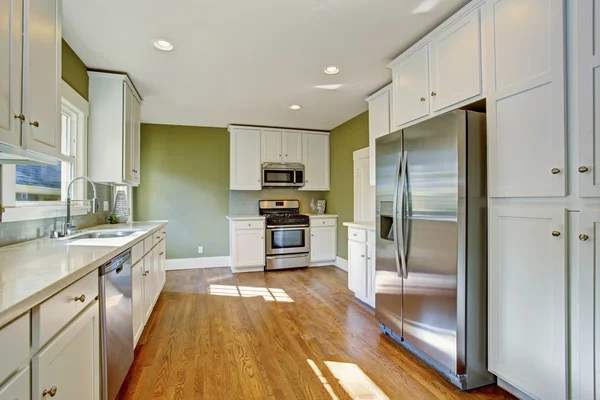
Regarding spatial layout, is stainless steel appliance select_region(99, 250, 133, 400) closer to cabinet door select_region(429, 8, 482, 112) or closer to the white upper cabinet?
cabinet door select_region(429, 8, 482, 112)

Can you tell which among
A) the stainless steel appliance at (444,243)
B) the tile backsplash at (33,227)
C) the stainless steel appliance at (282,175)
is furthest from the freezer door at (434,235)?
the stainless steel appliance at (282,175)

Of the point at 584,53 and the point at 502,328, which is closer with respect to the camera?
the point at 584,53

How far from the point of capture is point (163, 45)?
2.44 meters

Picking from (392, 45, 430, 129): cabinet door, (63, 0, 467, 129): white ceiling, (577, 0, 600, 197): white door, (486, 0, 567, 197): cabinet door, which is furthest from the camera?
(392, 45, 430, 129): cabinet door

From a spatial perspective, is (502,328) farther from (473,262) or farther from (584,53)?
(584,53)

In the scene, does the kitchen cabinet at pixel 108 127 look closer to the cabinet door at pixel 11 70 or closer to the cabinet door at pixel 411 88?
the cabinet door at pixel 11 70

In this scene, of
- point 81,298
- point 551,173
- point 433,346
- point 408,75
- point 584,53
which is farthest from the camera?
point 408,75

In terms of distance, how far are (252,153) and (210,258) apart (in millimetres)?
1983

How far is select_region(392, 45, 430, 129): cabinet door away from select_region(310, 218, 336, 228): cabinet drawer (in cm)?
274

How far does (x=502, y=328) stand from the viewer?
1748mm

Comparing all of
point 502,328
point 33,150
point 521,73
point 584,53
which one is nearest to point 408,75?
point 521,73

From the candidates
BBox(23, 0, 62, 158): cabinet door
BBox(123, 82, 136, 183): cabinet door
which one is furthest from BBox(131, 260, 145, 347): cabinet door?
BBox(123, 82, 136, 183): cabinet door

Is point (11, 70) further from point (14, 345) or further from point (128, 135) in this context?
point (128, 135)

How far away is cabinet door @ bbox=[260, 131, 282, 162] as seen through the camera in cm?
513
